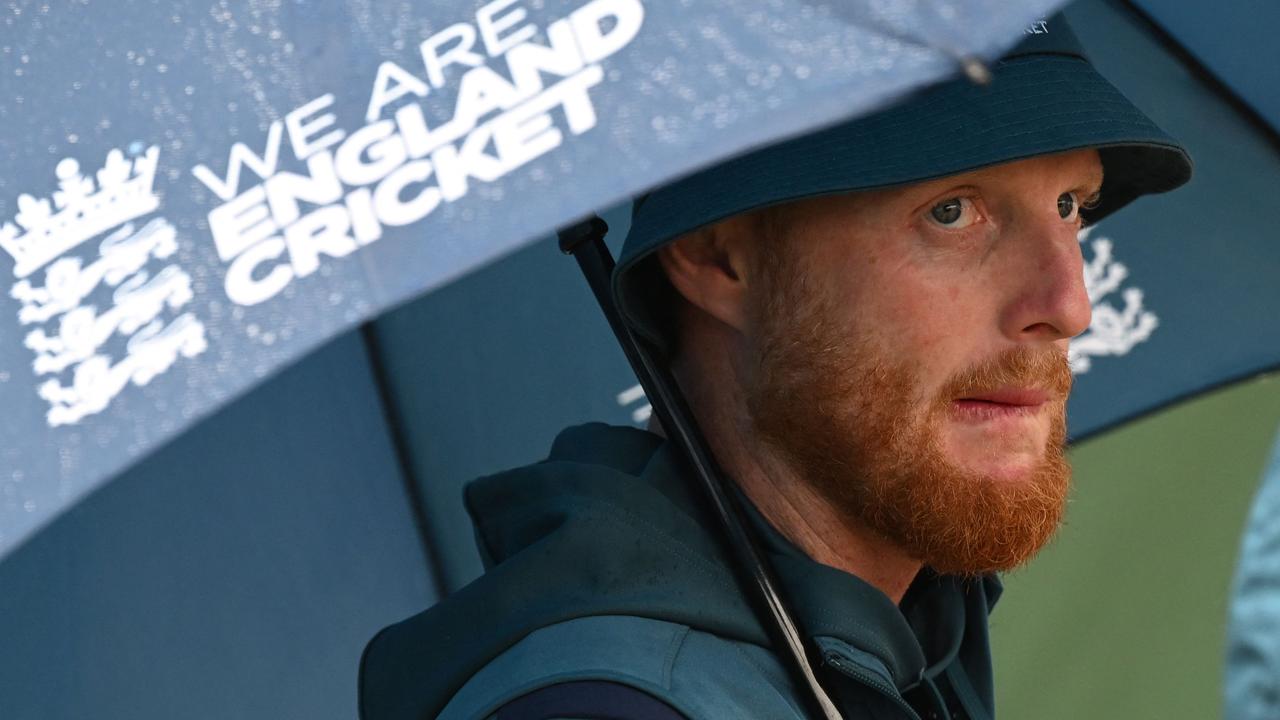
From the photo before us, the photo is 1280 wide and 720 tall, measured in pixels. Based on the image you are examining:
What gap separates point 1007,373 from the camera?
1792mm

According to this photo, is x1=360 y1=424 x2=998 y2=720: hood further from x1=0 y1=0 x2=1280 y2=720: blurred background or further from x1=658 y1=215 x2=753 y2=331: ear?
x1=0 y1=0 x2=1280 y2=720: blurred background

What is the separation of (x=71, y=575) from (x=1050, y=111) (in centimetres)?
136

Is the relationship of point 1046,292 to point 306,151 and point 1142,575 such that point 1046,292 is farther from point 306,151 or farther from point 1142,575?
point 1142,575

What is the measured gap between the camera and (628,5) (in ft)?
3.40

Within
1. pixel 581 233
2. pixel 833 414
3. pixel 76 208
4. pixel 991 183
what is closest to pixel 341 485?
A: pixel 581 233

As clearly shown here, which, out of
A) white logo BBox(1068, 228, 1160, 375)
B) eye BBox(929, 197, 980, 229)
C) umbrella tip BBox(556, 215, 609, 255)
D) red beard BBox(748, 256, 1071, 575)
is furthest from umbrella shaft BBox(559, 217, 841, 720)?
white logo BBox(1068, 228, 1160, 375)

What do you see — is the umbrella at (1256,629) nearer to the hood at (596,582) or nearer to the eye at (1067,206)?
the hood at (596,582)

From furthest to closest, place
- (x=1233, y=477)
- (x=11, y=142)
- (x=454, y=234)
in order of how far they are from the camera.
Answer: (x=1233, y=477)
(x=11, y=142)
(x=454, y=234)

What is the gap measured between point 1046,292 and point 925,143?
249 millimetres

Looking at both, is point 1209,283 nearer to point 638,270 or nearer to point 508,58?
point 638,270

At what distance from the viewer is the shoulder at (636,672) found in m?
1.49

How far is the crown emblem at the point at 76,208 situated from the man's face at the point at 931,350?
3.03 feet

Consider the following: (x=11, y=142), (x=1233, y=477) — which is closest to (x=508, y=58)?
(x=11, y=142)

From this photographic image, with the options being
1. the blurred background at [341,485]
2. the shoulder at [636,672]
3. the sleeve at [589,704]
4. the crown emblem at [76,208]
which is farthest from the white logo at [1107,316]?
the crown emblem at [76,208]
